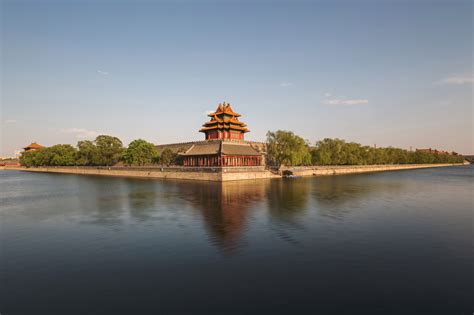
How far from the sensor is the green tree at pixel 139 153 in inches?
2980

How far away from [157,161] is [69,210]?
5163 centimetres

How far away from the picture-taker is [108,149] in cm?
8750

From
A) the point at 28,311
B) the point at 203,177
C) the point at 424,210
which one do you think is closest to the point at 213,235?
the point at 28,311

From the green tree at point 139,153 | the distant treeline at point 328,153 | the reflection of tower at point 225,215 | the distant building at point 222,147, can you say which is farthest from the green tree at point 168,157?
the reflection of tower at point 225,215

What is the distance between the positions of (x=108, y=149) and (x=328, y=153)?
70.0 meters

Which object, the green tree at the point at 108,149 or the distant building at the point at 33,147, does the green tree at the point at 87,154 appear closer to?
the green tree at the point at 108,149

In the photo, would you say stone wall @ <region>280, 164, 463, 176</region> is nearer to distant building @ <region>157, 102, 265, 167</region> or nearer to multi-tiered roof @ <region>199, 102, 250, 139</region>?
distant building @ <region>157, 102, 265, 167</region>

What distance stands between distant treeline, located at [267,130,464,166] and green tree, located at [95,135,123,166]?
50128 millimetres

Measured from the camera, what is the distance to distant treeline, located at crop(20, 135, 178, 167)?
75.9 m

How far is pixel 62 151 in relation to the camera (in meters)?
103

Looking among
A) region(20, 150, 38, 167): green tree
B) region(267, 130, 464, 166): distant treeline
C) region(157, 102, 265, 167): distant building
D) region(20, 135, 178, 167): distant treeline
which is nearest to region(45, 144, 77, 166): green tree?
region(20, 135, 178, 167): distant treeline

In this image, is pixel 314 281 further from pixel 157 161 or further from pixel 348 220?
pixel 157 161

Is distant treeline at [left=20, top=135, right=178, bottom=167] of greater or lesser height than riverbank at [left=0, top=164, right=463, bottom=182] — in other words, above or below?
above

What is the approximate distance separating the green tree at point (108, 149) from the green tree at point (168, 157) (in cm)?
2232
